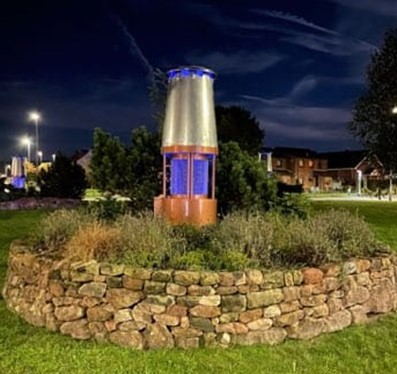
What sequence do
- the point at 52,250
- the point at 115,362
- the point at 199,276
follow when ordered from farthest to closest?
the point at 52,250 → the point at 199,276 → the point at 115,362

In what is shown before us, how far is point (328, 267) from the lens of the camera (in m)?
7.23

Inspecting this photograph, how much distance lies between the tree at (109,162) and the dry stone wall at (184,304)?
269 inches

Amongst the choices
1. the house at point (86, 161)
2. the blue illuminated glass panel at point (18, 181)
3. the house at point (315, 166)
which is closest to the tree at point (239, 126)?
the house at point (86, 161)

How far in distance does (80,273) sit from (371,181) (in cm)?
5841

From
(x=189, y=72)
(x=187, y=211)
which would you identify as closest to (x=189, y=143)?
(x=187, y=211)

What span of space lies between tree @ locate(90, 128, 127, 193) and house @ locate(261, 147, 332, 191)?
223 ft

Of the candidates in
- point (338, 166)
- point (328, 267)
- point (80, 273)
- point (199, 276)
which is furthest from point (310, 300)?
point (338, 166)

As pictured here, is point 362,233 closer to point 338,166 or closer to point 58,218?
point 58,218

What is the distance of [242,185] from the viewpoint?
41.4ft

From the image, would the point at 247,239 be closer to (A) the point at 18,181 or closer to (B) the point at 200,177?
(B) the point at 200,177

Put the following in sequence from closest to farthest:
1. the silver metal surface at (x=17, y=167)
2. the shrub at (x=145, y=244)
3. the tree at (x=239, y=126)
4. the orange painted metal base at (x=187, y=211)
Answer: the shrub at (x=145, y=244), the orange painted metal base at (x=187, y=211), the silver metal surface at (x=17, y=167), the tree at (x=239, y=126)

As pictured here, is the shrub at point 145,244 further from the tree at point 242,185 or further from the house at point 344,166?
the house at point 344,166

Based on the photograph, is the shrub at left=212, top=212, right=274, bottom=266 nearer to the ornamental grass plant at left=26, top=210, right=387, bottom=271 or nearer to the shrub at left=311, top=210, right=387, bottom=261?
the ornamental grass plant at left=26, top=210, right=387, bottom=271

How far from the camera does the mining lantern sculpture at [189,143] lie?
10594mm
